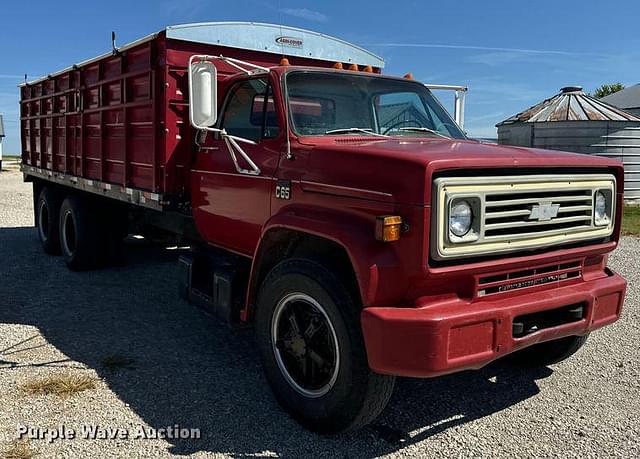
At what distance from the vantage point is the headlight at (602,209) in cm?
408

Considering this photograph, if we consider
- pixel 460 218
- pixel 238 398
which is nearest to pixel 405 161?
pixel 460 218

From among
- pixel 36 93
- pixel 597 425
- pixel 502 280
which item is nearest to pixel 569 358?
pixel 597 425

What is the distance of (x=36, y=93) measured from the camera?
964 centimetres

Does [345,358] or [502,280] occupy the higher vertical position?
[502,280]

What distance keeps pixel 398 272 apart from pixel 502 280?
0.69 m

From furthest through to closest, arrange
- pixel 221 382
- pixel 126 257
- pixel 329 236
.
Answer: pixel 126 257, pixel 221 382, pixel 329 236

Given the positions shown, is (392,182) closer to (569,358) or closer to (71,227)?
(569,358)

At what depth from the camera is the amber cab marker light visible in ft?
10.8

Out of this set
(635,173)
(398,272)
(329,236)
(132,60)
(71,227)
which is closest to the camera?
(398,272)

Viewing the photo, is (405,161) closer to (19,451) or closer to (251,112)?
A: (251,112)

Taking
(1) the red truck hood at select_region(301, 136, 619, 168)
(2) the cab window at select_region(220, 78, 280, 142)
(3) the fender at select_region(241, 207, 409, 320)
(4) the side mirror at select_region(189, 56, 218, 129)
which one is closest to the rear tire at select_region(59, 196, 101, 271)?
(2) the cab window at select_region(220, 78, 280, 142)

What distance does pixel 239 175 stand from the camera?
15.6 feet

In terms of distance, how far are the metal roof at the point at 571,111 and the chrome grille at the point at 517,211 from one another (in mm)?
17361

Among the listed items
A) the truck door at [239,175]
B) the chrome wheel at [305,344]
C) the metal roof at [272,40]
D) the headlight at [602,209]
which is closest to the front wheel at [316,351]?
the chrome wheel at [305,344]
